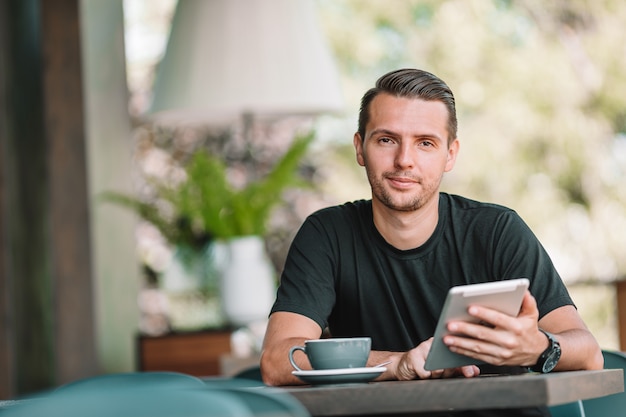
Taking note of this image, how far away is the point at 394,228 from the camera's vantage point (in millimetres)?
2426

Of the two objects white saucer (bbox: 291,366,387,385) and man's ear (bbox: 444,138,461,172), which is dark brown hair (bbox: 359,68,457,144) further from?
white saucer (bbox: 291,366,387,385)

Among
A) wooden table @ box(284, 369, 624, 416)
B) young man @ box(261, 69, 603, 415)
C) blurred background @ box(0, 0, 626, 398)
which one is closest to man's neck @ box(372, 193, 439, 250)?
young man @ box(261, 69, 603, 415)

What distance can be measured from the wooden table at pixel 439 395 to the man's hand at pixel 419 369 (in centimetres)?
31

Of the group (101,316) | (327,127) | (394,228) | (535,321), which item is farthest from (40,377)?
(327,127)

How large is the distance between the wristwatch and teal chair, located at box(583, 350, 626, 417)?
293 millimetres

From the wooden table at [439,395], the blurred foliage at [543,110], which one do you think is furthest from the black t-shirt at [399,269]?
the blurred foliage at [543,110]

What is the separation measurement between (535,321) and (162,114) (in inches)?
132

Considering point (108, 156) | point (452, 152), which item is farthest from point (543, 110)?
point (452, 152)

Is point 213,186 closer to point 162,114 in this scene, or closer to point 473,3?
point 162,114

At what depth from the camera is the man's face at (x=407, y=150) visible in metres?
2.36

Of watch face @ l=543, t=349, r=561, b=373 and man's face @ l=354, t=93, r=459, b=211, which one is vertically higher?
man's face @ l=354, t=93, r=459, b=211

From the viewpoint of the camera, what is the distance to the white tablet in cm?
174

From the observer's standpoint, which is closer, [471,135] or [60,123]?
[60,123]

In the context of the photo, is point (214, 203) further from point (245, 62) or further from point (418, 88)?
point (418, 88)
